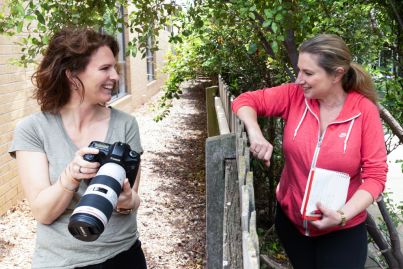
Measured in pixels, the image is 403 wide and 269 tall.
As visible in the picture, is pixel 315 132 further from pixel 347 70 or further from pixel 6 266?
pixel 6 266

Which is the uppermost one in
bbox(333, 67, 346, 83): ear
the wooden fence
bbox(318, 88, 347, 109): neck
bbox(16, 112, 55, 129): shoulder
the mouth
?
bbox(333, 67, 346, 83): ear

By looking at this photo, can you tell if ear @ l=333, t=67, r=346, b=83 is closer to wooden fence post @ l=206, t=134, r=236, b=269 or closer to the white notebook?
the white notebook

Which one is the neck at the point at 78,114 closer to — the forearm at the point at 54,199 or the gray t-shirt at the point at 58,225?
the gray t-shirt at the point at 58,225

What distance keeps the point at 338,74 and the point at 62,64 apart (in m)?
1.15

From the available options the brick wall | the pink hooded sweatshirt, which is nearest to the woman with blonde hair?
the pink hooded sweatshirt

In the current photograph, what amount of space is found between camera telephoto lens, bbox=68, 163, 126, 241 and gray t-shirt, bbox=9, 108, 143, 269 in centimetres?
23

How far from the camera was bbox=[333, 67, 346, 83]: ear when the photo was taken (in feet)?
7.02

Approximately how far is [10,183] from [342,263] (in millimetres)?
3988

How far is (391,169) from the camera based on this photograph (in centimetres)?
744

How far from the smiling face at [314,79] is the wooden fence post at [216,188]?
23.3 inches

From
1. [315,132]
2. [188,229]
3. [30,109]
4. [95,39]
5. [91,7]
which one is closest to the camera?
[95,39]

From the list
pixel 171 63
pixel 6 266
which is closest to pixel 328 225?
pixel 6 266

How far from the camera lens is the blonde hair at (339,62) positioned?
213 centimetres

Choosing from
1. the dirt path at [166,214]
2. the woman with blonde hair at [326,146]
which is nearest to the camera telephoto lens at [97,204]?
the woman with blonde hair at [326,146]
